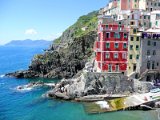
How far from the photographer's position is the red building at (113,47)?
77.5 metres

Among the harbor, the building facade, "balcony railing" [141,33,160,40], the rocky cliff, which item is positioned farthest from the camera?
the rocky cliff

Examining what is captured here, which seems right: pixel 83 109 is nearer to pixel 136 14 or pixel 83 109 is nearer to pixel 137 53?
pixel 137 53

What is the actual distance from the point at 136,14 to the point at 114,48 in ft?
57.0

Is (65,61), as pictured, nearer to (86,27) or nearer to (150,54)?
(86,27)

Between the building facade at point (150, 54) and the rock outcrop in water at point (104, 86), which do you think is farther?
the building facade at point (150, 54)

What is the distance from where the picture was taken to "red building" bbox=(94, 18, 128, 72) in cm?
7750

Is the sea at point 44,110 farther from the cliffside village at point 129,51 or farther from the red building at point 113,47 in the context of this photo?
the cliffside village at point 129,51

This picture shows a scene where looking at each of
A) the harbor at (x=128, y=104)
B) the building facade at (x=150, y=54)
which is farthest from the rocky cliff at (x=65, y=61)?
the harbor at (x=128, y=104)

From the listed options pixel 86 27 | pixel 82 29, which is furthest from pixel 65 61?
pixel 82 29

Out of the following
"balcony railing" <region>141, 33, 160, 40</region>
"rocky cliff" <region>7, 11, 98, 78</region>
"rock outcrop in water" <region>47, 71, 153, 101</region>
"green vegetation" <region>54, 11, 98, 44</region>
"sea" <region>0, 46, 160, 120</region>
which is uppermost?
"green vegetation" <region>54, 11, 98, 44</region>

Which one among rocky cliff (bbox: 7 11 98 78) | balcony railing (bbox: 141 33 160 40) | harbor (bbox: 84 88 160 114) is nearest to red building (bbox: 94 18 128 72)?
balcony railing (bbox: 141 33 160 40)

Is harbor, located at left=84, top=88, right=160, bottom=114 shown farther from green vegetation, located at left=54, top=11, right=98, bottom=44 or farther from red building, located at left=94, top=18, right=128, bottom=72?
green vegetation, located at left=54, top=11, right=98, bottom=44

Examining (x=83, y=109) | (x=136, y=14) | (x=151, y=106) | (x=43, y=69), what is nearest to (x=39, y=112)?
(x=83, y=109)

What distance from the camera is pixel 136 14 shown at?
90.4m
